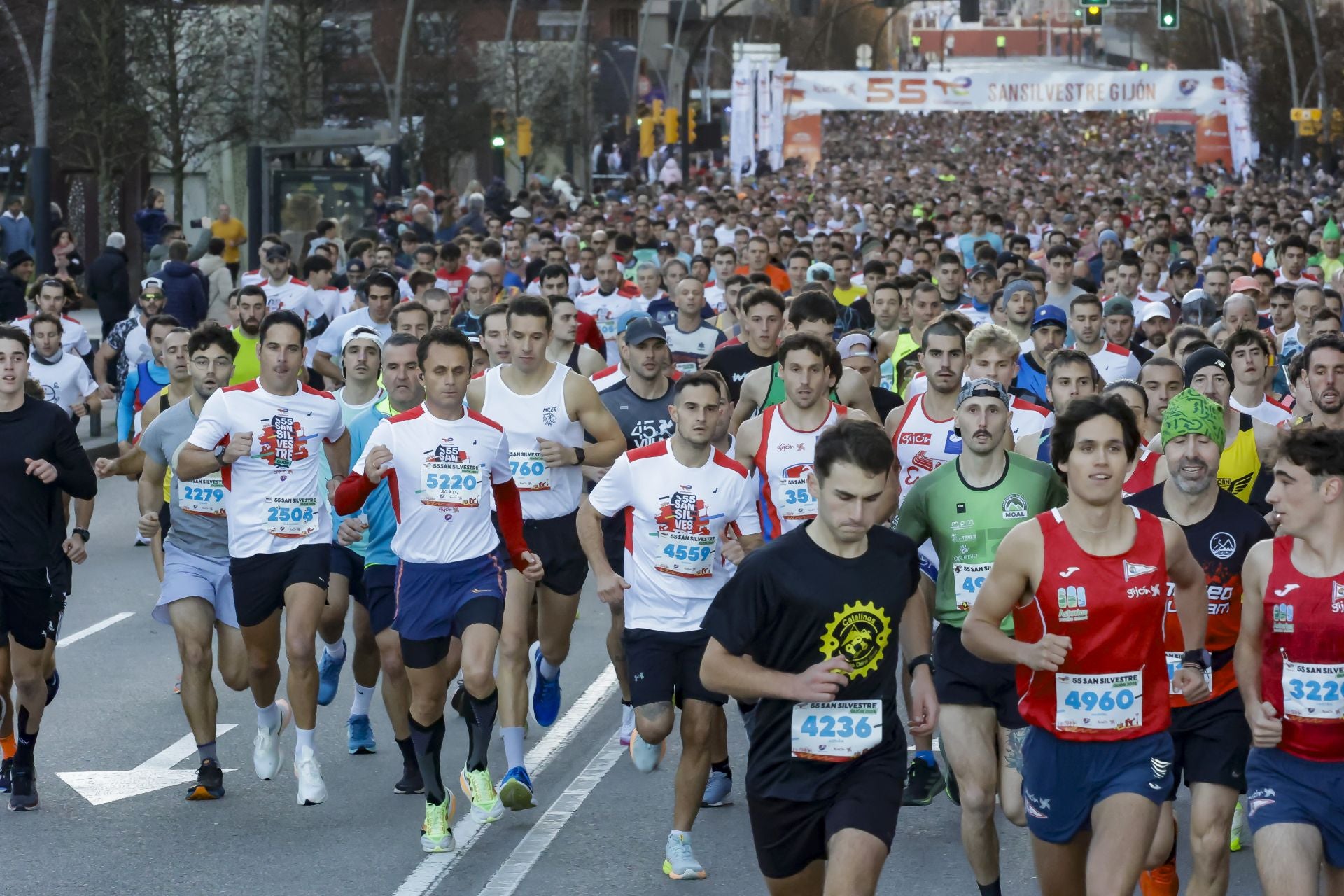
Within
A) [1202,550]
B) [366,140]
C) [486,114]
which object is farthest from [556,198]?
[1202,550]

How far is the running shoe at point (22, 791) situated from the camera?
28.0ft

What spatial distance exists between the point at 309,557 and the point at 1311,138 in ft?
181

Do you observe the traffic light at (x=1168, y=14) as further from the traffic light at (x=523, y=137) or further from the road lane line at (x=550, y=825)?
the road lane line at (x=550, y=825)

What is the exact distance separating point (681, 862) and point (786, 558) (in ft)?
6.81

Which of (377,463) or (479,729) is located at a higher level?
(377,463)

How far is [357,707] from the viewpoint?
380 inches

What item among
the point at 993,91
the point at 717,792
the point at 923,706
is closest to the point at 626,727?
the point at 717,792

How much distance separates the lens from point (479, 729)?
26.8 feet

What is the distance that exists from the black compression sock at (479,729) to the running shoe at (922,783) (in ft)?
5.38

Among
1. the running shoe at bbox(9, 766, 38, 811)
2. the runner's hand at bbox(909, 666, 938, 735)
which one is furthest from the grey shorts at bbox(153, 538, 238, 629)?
the runner's hand at bbox(909, 666, 938, 735)

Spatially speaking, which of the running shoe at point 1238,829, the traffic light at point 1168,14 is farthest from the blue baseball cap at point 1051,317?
the traffic light at point 1168,14

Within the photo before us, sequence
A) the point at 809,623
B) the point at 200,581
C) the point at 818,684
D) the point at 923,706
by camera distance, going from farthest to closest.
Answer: the point at 200,581 → the point at 923,706 → the point at 809,623 → the point at 818,684

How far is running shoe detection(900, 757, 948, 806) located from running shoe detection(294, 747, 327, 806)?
91.1 inches

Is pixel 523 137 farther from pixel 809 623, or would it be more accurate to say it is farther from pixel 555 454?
pixel 809 623
